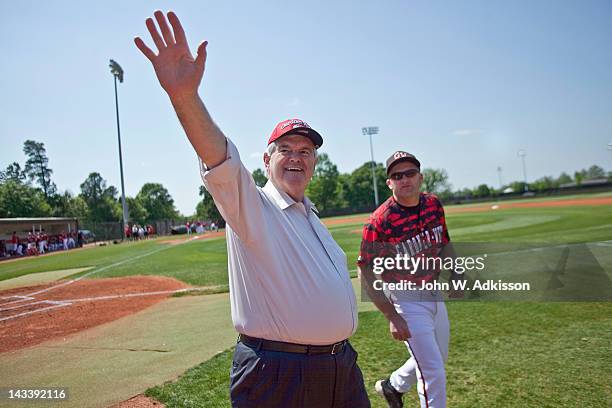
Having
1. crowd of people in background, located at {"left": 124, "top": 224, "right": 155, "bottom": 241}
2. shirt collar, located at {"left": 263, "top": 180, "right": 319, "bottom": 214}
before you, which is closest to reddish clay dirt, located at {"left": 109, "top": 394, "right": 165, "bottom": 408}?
shirt collar, located at {"left": 263, "top": 180, "right": 319, "bottom": 214}

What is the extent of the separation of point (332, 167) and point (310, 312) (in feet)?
288

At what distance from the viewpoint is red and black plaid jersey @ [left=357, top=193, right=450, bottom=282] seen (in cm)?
315

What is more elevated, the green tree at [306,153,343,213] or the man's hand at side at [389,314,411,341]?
the green tree at [306,153,343,213]

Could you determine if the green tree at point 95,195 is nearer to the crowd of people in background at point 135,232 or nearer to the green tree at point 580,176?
the crowd of people in background at point 135,232

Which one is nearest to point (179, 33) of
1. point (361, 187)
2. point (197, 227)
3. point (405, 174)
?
point (405, 174)

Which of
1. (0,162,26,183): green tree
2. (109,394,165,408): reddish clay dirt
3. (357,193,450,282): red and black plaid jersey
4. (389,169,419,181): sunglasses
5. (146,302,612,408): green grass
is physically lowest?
(146,302,612,408): green grass

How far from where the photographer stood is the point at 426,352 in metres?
2.81

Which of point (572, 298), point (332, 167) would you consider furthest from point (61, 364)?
point (332, 167)

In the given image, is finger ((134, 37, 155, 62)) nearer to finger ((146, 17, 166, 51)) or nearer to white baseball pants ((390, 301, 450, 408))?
finger ((146, 17, 166, 51))

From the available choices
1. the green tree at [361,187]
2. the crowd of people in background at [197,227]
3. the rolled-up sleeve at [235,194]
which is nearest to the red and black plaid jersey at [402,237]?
the rolled-up sleeve at [235,194]

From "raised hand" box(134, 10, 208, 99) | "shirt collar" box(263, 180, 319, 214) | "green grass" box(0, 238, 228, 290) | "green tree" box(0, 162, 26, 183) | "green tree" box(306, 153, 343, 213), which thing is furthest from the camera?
"green tree" box(306, 153, 343, 213)

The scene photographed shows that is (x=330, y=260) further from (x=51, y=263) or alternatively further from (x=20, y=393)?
(x=51, y=263)

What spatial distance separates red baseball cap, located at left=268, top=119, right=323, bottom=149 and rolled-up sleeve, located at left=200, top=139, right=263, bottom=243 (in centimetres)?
60

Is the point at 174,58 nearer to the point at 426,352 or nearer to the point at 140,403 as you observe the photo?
the point at 426,352
